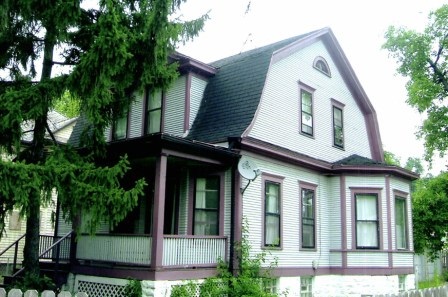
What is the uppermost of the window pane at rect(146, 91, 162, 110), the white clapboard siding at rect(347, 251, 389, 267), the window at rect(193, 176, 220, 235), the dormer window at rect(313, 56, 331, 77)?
the dormer window at rect(313, 56, 331, 77)

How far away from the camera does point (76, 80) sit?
9.65m

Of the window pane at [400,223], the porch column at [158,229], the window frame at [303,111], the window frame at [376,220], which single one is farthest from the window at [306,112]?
the porch column at [158,229]

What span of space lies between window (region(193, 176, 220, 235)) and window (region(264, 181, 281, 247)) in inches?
58.8

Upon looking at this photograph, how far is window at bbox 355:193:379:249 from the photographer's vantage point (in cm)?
1548

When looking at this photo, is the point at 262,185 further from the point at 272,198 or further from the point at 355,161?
the point at 355,161

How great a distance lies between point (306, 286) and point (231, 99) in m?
6.04

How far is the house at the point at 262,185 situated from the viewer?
11227mm

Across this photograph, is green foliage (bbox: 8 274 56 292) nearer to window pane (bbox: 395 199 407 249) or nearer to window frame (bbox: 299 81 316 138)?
window frame (bbox: 299 81 316 138)

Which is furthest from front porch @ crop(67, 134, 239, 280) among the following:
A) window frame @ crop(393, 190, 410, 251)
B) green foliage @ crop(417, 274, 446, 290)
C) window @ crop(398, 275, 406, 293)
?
green foliage @ crop(417, 274, 446, 290)

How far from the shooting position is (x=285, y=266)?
13797 mm

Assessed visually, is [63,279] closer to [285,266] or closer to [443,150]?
[285,266]

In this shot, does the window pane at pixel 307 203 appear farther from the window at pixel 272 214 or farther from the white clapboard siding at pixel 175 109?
the white clapboard siding at pixel 175 109

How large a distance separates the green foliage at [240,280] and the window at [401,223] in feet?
18.7

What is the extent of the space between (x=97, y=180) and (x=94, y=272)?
Result: 11.1 ft
